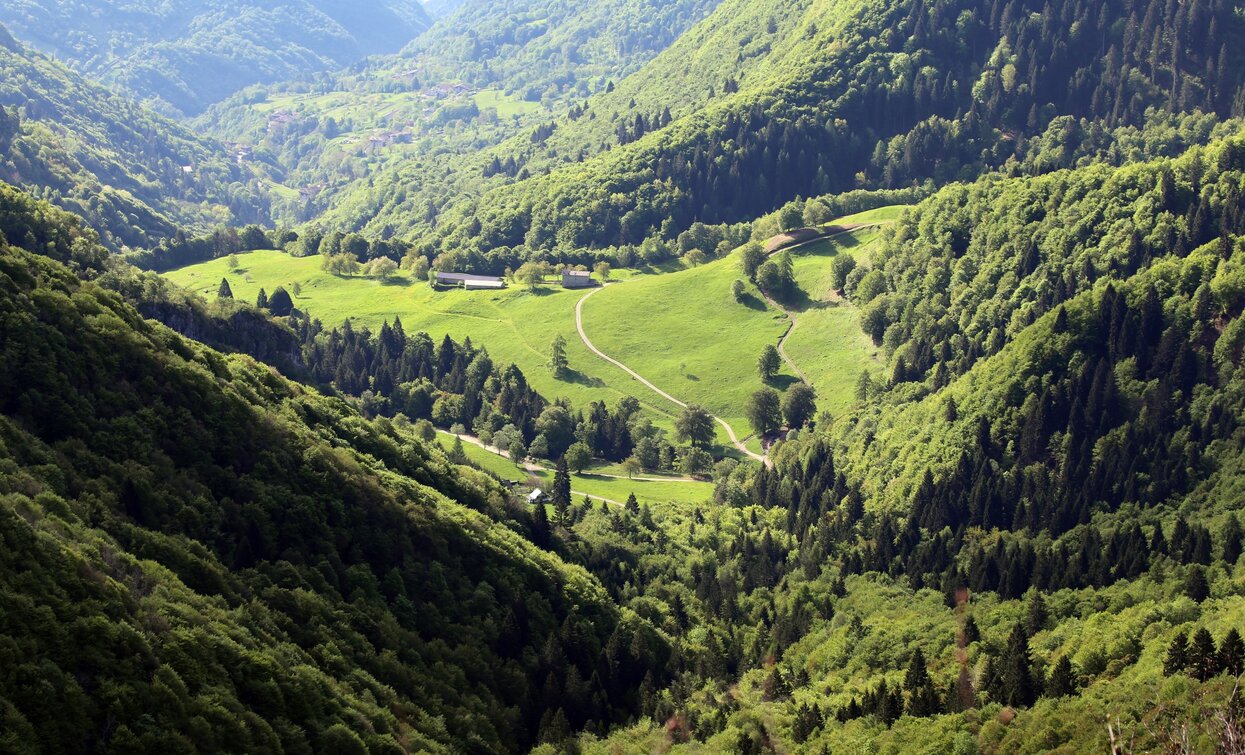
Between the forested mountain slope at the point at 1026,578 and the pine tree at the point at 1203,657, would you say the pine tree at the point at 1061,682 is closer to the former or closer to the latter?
the forested mountain slope at the point at 1026,578

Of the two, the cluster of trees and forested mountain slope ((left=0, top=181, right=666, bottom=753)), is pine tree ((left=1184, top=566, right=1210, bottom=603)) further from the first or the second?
forested mountain slope ((left=0, top=181, right=666, bottom=753))

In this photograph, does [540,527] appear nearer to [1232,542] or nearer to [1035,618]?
[1035,618]

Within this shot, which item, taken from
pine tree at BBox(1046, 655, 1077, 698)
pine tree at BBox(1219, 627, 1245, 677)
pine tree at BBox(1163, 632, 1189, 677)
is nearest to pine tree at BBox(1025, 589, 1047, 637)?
pine tree at BBox(1046, 655, 1077, 698)

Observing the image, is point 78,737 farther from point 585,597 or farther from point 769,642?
point 769,642

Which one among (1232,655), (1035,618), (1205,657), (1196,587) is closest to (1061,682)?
(1205,657)

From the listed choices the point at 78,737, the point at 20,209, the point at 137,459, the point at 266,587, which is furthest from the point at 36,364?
the point at 20,209

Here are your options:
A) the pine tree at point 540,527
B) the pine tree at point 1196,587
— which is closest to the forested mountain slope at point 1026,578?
the pine tree at point 1196,587
